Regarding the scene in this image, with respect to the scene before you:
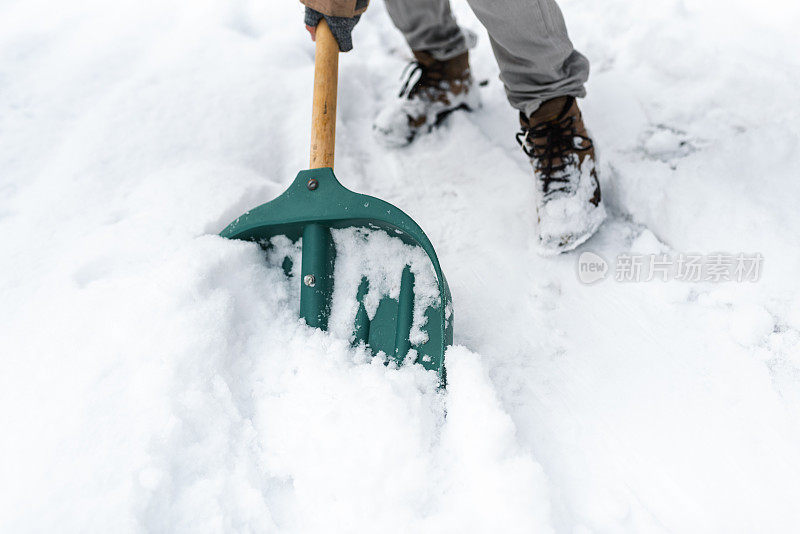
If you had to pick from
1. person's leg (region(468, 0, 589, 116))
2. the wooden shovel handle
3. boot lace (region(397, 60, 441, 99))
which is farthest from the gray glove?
boot lace (region(397, 60, 441, 99))

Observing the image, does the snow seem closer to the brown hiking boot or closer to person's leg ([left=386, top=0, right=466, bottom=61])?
the brown hiking boot

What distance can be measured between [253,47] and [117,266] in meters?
1.00

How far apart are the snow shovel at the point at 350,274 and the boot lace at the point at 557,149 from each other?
1.27 ft

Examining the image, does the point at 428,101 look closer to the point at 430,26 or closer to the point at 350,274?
the point at 430,26

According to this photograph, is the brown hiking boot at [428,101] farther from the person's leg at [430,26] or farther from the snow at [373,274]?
the snow at [373,274]

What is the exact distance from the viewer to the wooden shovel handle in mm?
1004

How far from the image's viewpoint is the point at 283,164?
1.34 meters

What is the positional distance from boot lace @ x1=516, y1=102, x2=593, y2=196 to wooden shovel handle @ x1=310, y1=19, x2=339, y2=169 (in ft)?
1.53

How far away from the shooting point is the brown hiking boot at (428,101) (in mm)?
1451

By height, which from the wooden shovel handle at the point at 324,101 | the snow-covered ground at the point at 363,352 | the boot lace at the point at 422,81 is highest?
the wooden shovel handle at the point at 324,101

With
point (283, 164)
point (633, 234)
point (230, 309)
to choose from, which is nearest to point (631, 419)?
point (633, 234)

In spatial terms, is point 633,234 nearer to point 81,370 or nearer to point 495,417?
point 495,417

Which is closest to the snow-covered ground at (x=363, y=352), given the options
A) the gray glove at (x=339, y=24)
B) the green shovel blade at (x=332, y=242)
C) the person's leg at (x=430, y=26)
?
the green shovel blade at (x=332, y=242)

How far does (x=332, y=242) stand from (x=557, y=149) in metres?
0.55
